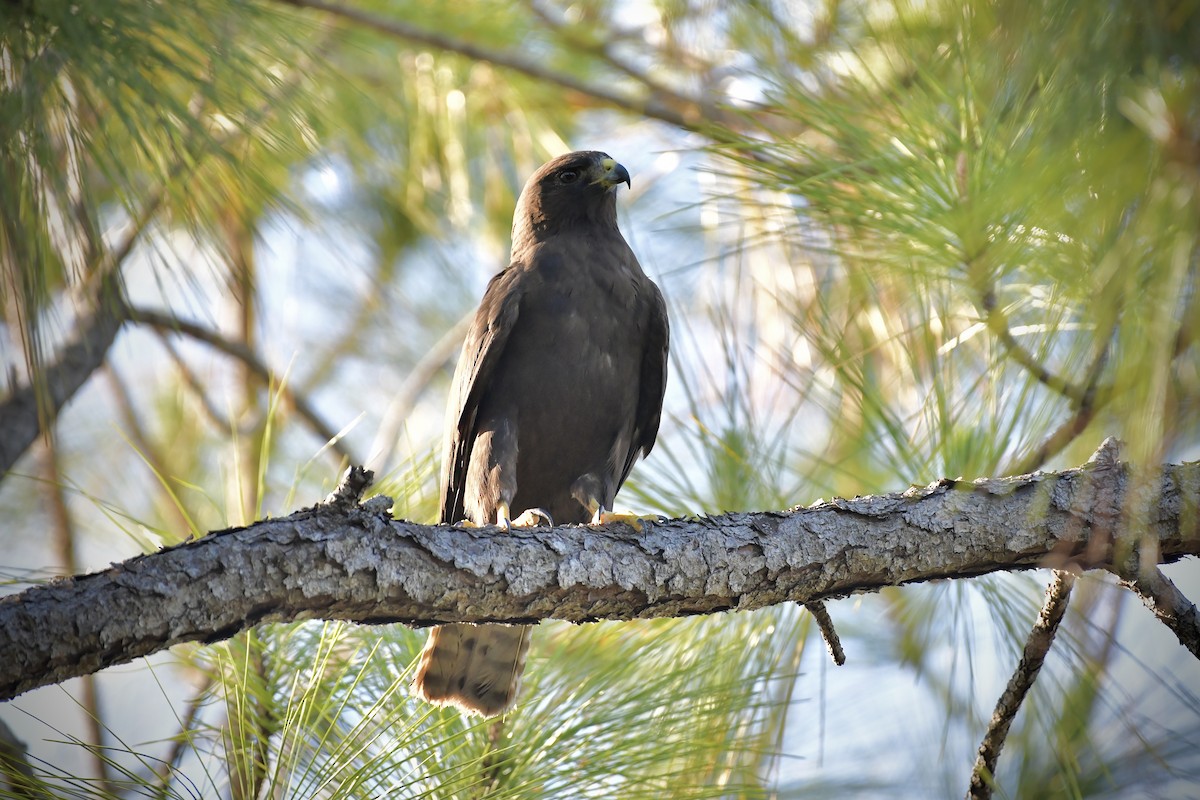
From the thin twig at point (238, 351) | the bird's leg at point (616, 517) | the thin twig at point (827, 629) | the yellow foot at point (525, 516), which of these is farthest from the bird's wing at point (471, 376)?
the thin twig at point (827, 629)

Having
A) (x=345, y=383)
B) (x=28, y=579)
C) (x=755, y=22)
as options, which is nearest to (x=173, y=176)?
(x=28, y=579)

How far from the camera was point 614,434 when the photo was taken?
4066 millimetres

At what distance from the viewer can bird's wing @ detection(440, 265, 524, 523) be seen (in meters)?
3.92

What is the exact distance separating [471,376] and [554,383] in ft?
1.02

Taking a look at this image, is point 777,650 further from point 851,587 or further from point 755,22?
point 755,22

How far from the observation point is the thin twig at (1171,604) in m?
2.54

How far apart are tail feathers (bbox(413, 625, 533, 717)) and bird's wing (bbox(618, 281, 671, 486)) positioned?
802mm

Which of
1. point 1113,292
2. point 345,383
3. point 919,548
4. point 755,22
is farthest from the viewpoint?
point 345,383

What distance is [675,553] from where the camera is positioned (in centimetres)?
271

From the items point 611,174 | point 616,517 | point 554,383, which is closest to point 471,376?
point 554,383

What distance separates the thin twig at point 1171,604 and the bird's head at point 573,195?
249 centimetres

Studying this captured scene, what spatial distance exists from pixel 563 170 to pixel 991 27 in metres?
2.36

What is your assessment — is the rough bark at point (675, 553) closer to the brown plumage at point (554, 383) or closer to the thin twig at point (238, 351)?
the brown plumage at point (554, 383)

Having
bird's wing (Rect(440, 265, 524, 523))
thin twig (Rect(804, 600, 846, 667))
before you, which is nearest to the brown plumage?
bird's wing (Rect(440, 265, 524, 523))
